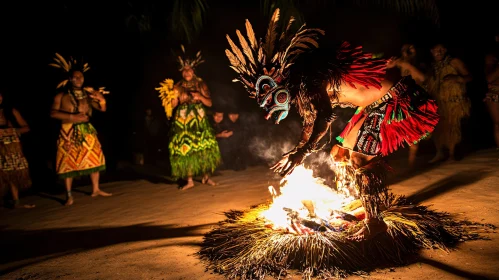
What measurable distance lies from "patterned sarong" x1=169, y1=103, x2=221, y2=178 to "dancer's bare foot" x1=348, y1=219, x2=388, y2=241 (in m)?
3.64

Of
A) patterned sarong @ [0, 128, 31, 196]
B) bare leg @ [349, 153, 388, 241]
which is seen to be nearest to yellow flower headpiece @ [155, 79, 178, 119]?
patterned sarong @ [0, 128, 31, 196]

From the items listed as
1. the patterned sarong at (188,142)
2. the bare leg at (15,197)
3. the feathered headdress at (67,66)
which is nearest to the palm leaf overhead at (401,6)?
the patterned sarong at (188,142)

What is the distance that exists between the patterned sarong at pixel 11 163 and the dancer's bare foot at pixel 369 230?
528 centimetres

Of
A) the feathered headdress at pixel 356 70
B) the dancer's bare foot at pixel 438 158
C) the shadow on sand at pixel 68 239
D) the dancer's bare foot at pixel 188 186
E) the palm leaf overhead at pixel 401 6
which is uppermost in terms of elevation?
the palm leaf overhead at pixel 401 6

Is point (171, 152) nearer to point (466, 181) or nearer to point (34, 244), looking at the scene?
point (34, 244)

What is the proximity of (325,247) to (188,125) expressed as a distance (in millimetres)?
3758

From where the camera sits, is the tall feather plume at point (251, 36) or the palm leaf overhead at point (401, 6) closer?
the tall feather plume at point (251, 36)

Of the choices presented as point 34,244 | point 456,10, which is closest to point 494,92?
point 456,10

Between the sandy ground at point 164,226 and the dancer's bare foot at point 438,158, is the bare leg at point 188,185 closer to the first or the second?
the sandy ground at point 164,226

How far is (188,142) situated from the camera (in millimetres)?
5875

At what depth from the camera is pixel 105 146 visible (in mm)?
10055

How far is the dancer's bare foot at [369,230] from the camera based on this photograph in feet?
8.88

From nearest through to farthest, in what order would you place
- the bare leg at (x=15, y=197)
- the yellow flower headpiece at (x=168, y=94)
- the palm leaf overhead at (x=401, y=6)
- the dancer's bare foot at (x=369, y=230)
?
the dancer's bare foot at (x=369, y=230) < the bare leg at (x=15, y=197) < the yellow flower headpiece at (x=168, y=94) < the palm leaf overhead at (x=401, y=6)

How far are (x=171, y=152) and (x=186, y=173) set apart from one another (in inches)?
17.7
